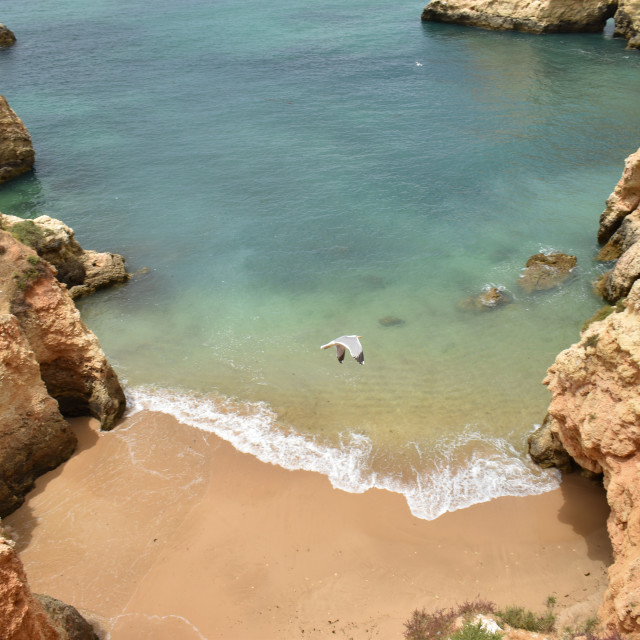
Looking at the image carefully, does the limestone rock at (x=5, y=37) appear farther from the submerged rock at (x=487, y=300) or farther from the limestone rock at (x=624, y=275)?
the limestone rock at (x=624, y=275)

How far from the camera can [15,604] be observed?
8727 mm

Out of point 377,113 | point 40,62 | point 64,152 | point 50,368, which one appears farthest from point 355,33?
point 50,368

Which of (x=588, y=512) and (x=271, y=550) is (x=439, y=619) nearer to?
(x=271, y=550)

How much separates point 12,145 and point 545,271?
87.4 feet

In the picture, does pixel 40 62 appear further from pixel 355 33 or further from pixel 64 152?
pixel 355 33

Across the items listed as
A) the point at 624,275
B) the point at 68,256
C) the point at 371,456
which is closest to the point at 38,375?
the point at 371,456

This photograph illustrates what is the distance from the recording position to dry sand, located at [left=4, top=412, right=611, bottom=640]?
40.5 ft

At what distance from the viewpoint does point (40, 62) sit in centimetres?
4919

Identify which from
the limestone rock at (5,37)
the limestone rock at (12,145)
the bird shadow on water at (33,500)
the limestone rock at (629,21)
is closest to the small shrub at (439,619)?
the bird shadow on water at (33,500)

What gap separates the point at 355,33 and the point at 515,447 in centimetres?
4637

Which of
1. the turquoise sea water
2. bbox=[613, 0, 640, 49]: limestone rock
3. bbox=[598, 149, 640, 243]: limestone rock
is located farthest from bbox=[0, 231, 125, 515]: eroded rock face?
bbox=[613, 0, 640, 49]: limestone rock

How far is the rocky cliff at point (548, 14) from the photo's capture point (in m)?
47.3

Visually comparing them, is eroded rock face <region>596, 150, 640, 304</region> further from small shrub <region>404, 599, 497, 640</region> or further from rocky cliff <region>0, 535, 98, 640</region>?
rocky cliff <region>0, 535, 98, 640</region>

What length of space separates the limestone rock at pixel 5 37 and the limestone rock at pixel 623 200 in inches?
2029
